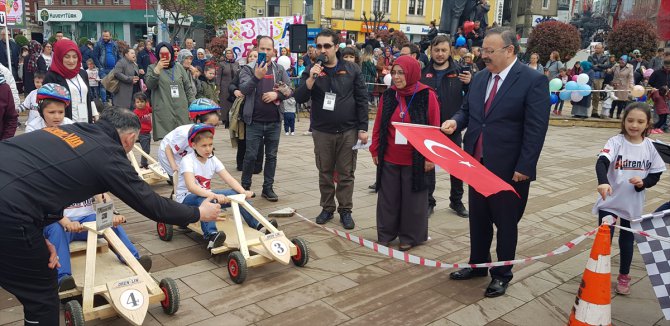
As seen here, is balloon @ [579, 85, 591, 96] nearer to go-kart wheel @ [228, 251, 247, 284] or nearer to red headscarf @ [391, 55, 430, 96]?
red headscarf @ [391, 55, 430, 96]

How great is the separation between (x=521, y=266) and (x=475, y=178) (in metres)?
1.75

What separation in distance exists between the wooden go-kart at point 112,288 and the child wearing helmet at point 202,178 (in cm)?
85

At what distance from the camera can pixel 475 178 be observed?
3656 millimetres

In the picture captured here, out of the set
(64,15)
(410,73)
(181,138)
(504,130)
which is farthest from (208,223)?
(64,15)

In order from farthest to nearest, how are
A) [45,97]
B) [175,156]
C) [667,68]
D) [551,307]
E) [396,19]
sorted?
1. [396,19]
2. [667,68]
3. [175,156]
4. [45,97]
5. [551,307]

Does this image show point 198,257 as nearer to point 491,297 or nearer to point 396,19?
point 491,297

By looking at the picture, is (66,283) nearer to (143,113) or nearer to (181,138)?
(181,138)

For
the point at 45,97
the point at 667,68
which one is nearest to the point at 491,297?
the point at 45,97

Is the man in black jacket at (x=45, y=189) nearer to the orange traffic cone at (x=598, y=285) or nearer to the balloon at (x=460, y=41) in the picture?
the orange traffic cone at (x=598, y=285)

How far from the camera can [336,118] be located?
5883 millimetres

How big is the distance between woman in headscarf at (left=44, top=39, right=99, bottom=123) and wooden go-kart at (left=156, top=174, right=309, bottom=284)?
6.80ft

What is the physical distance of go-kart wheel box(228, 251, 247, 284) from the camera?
4.32 meters

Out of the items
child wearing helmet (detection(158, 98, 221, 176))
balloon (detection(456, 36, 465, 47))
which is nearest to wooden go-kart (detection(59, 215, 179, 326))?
child wearing helmet (detection(158, 98, 221, 176))

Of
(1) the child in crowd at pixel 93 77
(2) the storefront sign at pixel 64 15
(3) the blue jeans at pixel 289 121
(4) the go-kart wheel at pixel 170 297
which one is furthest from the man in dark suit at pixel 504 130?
(2) the storefront sign at pixel 64 15
